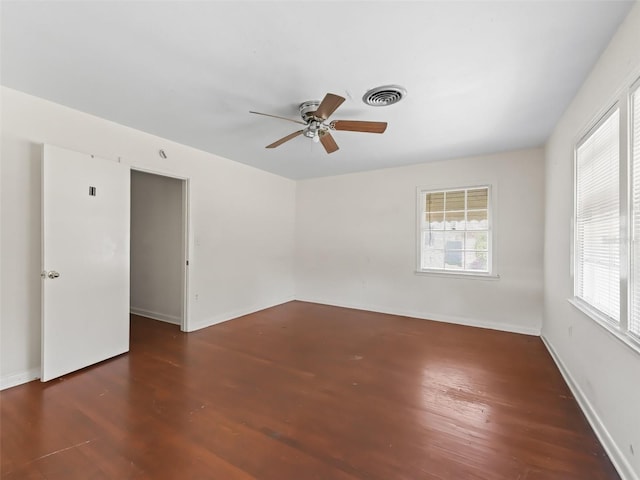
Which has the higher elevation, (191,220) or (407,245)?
(191,220)

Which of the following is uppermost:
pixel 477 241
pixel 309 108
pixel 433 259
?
pixel 309 108

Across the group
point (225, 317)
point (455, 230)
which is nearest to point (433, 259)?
point (455, 230)

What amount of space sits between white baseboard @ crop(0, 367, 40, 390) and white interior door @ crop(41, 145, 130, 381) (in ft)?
0.46

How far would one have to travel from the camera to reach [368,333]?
3.79 m

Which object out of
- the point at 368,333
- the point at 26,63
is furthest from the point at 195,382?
the point at 26,63

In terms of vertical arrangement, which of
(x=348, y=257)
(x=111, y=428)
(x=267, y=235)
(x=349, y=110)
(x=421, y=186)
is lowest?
(x=111, y=428)

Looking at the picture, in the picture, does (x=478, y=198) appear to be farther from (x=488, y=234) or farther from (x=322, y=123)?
(x=322, y=123)

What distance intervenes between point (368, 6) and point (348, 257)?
13.5ft

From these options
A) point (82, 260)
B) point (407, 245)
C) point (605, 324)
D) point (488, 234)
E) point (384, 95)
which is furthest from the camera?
point (407, 245)

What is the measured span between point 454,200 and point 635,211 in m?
2.91

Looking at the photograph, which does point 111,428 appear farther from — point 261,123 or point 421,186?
point 421,186

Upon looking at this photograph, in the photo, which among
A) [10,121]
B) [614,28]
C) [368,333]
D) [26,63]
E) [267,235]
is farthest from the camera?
[267,235]

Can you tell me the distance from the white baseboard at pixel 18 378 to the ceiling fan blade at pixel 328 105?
3.45m

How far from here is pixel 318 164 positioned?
4512 millimetres
